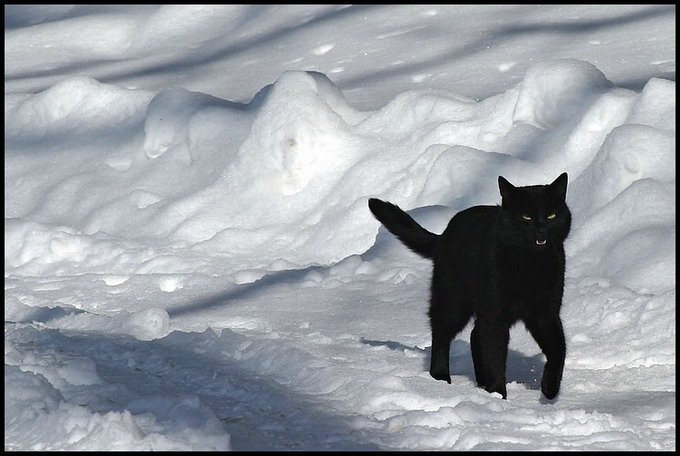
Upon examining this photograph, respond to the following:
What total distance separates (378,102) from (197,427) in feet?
18.5

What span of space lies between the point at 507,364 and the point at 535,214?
0.99 meters

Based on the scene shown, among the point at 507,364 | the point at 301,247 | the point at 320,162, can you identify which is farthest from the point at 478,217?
the point at 320,162

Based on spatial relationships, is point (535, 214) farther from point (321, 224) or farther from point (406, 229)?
point (321, 224)

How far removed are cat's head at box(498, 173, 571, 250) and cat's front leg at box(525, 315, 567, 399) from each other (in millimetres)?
301

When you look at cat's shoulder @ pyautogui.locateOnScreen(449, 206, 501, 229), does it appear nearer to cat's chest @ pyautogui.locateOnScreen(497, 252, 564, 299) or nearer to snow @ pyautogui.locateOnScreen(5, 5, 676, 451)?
cat's chest @ pyautogui.locateOnScreen(497, 252, 564, 299)

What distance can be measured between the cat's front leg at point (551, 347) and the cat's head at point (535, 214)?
0.99 ft

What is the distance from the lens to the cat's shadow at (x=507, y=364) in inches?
186

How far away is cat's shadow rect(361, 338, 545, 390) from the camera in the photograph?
186 inches

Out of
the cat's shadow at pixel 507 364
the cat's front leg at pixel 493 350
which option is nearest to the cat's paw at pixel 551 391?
the cat's front leg at pixel 493 350

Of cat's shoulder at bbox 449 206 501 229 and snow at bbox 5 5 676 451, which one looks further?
cat's shoulder at bbox 449 206 501 229

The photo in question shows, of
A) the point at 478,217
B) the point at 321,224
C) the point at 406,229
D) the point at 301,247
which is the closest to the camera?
the point at 478,217

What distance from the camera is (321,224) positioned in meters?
7.21

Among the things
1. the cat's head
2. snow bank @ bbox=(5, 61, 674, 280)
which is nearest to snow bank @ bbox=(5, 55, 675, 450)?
snow bank @ bbox=(5, 61, 674, 280)

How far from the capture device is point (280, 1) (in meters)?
12.5
